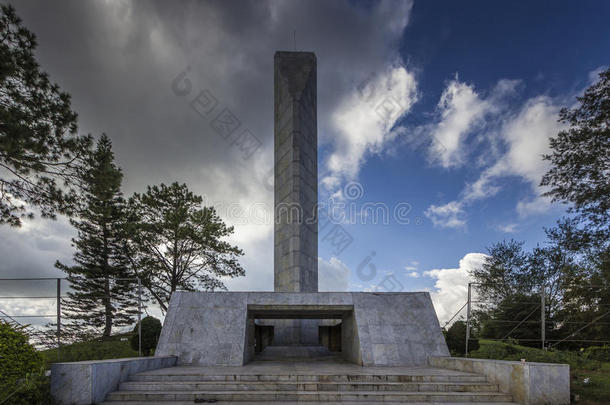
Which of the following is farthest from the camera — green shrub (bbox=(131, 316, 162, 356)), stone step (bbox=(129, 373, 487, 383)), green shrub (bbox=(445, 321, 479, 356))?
green shrub (bbox=(131, 316, 162, 356))

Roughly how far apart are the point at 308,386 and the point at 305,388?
7cm

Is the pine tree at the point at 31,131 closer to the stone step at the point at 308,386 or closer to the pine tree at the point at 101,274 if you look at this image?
the stone step at the point at 308,386

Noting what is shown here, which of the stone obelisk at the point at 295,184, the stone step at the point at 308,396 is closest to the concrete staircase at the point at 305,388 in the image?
the stone step at the point at 308,396

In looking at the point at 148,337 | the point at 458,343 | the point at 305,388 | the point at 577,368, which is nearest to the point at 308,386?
the point at 305,388

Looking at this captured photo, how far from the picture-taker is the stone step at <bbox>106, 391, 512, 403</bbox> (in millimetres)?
6215

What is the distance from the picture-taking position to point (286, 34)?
20.1m

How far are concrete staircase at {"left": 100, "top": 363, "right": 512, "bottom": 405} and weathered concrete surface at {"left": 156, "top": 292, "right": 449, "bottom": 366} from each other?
71.6 inches

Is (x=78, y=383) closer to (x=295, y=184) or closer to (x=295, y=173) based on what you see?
(x=295, y=184)

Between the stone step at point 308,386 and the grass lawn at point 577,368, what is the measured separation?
1.45 metres

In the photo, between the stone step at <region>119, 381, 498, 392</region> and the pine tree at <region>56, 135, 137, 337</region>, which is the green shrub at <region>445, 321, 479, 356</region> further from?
→ the pine tree at <region>56, 135, 137, 337</region>

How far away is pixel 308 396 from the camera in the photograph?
249 inches

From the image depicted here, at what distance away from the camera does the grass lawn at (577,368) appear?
5981 mm

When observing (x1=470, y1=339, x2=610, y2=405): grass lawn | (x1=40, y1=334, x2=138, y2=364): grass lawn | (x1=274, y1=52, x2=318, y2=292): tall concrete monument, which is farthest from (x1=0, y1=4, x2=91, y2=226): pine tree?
(x1=470, y1=339, x2=610, y2=405): grass lawn

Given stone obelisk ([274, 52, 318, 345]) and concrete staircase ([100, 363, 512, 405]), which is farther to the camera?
stone obelisk ([274, 52, 318, 345])
